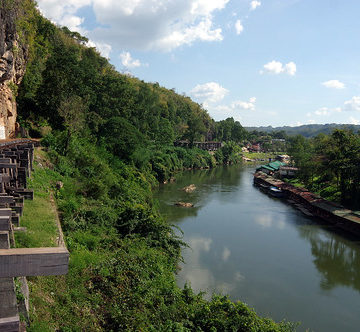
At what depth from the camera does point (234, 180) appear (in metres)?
46.7

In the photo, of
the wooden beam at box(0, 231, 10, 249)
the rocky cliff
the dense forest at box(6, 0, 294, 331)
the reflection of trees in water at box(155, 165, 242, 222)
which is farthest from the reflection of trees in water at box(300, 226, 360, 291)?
the rocky cliff

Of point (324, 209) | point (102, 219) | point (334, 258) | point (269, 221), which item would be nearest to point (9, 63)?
point (102, 219)

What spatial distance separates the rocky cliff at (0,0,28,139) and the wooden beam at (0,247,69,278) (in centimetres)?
2006

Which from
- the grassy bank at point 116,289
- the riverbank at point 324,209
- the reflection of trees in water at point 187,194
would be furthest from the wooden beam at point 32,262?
the riverbank at point 324,209

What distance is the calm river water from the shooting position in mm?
12961

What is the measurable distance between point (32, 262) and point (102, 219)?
38.5ft

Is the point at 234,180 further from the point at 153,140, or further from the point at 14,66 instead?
the point at 14,66

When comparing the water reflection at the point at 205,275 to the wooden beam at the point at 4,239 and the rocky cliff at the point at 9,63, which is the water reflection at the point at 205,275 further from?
the rocky cliff at the point at 9,63

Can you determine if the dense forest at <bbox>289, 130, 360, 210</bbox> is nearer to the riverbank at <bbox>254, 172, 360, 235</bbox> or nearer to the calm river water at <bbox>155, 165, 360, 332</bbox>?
the riverbank at <bbox>254, 172, 360, 235</bbox>

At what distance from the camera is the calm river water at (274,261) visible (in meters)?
13.0

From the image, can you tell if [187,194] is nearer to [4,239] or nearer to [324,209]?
[324,209]

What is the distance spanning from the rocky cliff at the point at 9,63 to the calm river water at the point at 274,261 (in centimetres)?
1398

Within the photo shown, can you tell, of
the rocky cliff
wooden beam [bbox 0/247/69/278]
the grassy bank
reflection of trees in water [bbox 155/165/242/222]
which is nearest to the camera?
wooden beam [bbox 0/247/69/278]

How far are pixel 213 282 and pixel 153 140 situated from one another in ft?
113
